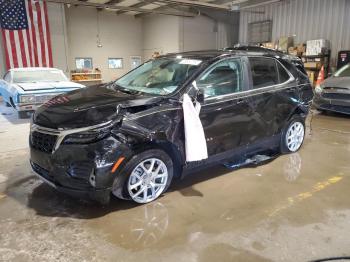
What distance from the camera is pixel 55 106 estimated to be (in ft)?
9.92

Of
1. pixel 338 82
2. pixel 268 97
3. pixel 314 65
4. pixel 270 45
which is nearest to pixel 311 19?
pixel 270 45

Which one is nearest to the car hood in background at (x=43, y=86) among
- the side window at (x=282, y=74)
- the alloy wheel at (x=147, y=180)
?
the alloy wheel at (x=147, y=180)

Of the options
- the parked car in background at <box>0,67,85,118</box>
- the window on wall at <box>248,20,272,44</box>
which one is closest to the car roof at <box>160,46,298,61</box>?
the parked car in background at <box>0,67,85,118</box>

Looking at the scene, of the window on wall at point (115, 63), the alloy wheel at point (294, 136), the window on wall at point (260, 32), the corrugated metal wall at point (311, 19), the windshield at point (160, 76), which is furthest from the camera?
the window on wall at point (115, 63)

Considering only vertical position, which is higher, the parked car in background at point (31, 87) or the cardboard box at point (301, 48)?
the cardboard box at point (301, 48)

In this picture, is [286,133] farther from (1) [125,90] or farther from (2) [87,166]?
(2) [87,166]

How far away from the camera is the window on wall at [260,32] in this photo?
1287cm

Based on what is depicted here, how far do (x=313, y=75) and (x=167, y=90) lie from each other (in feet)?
30.6

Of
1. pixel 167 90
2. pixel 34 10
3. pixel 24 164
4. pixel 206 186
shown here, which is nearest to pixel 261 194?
pixel 206 186

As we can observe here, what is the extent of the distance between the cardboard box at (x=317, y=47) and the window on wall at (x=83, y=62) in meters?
9.56

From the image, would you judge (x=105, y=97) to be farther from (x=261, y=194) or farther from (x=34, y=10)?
(x=34, y=10)

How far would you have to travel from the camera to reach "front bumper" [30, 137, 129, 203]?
102 inches

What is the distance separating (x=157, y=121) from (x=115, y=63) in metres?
13.5

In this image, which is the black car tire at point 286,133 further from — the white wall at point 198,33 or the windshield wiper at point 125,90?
the white wall at point 198,33
